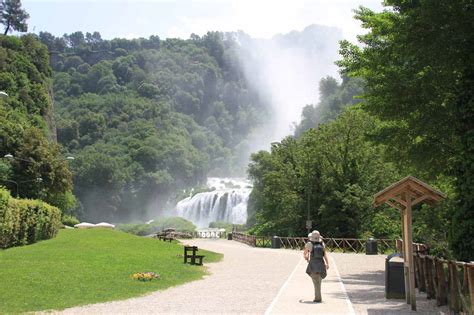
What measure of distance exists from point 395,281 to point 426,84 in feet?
19.3

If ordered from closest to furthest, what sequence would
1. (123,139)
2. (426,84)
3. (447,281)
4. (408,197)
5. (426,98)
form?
1. (447,281)
2. (408,197)
3. (426,84)
4. (426,98)
5. (123,139)

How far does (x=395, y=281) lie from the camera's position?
1210 cm

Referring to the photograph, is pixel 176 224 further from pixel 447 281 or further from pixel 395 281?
pixel 447 281

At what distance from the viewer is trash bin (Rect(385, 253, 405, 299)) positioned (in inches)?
475

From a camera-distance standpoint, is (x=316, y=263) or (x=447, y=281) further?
(x=316, y=263)

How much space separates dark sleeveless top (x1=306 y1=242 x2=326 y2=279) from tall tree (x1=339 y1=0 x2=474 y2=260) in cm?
360

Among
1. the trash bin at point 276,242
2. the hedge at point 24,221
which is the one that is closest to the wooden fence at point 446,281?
the hedge at point 24,221

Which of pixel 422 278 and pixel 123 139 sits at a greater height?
pixel 123 139

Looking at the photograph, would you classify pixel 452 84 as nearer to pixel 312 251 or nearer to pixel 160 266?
pixel 312 251

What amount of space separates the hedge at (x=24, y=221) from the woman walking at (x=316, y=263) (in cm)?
1872

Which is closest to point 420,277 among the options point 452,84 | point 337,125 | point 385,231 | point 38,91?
point 452,84

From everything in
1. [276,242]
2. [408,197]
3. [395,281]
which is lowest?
[395,281]

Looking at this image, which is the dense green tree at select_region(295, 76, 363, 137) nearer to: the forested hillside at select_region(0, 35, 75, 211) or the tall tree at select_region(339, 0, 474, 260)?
the forested hillside at select_region(0, 35, 75, 211)

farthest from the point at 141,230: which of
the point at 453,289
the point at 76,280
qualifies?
the point at 453,289
